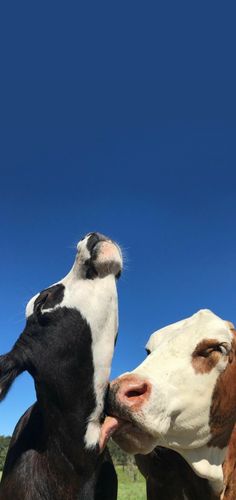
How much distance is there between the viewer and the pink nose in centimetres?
489

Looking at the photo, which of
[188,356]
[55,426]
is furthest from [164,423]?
[55,426]

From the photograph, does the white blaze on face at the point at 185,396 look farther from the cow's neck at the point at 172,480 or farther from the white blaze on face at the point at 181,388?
the cow's neck at the point at 172,480

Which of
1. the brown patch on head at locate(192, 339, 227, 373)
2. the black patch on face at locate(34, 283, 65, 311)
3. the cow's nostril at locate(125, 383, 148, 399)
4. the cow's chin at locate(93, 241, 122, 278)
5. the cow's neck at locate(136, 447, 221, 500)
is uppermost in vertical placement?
the cow's chin at locate(93, 241, 122, 278)

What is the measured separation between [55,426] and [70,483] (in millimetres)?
534

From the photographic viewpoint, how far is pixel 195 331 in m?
5.57

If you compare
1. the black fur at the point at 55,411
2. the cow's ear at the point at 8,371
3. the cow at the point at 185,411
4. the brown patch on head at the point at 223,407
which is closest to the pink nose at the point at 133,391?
the cow at the point at 185,411

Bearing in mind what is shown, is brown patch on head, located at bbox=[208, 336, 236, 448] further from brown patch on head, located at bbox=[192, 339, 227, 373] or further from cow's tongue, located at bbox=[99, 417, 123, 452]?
cow's tongue, located at bbox=[99, 417, 123, 452]

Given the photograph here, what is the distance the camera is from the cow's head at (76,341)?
5137mm

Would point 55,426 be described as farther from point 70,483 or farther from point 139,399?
point 139,399

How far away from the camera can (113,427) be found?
509 centimetres

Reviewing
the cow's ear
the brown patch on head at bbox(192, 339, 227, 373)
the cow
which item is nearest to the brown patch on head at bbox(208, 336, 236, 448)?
the cow

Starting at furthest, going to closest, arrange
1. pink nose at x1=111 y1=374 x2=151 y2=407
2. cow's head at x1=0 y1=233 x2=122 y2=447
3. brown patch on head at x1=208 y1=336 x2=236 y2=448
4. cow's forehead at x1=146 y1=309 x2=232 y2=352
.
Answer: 1. cow's forehead at x1=146 y1=309 x2=232 y2=352
2. brown patch on head at x1=208 y1=336 x2=236 y2=448
3. cow's head at x1=0 y1=233 x2=122 y2=447
4. pink nose at x1=111 y1=374 x2=151 y2=407

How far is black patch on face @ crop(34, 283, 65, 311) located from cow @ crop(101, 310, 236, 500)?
107cm

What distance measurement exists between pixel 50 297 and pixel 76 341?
642 mm
